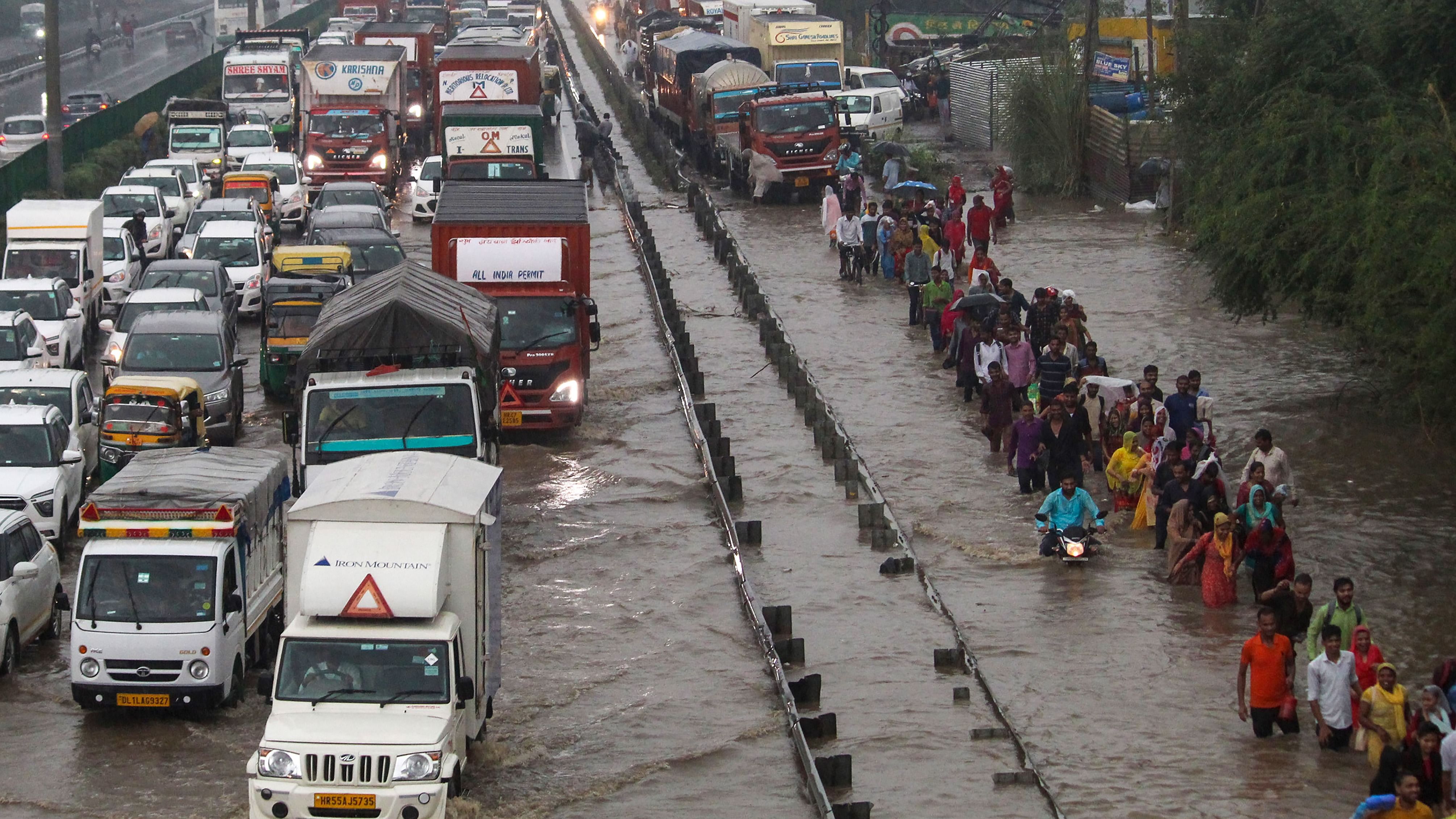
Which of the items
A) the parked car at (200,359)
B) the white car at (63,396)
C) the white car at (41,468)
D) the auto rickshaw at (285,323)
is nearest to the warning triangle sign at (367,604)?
the white car at (41,468)

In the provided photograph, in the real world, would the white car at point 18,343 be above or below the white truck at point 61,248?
below

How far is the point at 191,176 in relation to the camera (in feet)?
121

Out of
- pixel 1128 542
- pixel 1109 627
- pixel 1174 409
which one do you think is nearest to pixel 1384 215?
pixel 1174 409

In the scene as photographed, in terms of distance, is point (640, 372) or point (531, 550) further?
point (640, 372)

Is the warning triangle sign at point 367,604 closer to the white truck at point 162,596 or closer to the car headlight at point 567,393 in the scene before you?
the white truck at point 162,596

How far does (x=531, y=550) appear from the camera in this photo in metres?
18.4

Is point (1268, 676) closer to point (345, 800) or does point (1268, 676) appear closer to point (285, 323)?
point (345, 800)

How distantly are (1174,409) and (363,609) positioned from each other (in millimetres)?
9431

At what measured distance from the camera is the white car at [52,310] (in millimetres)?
24203

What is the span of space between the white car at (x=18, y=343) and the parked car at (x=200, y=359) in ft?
3.37

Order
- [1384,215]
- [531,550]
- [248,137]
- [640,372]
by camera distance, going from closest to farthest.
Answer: [1384,215]
[531,550]
[640,372]
[248,137]

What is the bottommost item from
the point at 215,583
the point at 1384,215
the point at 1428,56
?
the point at 215,583

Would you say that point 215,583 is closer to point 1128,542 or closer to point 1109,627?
point 1109,627

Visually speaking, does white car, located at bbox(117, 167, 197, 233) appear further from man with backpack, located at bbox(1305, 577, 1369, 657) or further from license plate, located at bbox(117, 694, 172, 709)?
man with backpack, located at bbox(1305, 577, 1369, 657)
